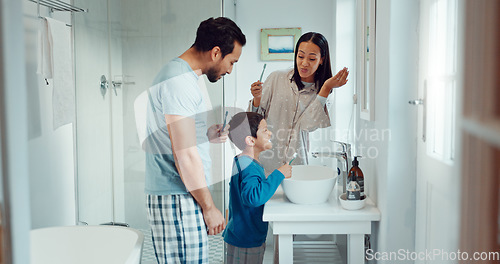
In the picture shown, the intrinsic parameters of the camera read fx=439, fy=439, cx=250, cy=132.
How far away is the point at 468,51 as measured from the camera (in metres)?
0.44

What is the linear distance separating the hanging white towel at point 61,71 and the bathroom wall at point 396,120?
1266mm

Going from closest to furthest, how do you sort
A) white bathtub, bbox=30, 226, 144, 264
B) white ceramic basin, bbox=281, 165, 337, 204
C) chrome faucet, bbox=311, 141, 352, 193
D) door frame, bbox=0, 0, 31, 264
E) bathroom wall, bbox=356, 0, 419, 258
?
1. door frame, bbox=0, 0, 31, 264
2. bathroom wall, bbox=356, 0, 419, 258
3. white bathtub, bbox=30, 226, 144, 264
4. white ceramic basin, bbox=281, 165, 337, 204
5. chrome faucet, bbox=311, 141, 352, 193

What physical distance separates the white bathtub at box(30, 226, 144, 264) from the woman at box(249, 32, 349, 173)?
68 centimetres

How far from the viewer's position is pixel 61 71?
1.84 metres

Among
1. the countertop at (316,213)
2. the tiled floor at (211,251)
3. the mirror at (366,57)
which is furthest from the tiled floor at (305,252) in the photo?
the mirror at (366,57)

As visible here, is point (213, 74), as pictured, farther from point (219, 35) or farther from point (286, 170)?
point (286, 170)

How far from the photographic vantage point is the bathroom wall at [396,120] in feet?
4.64

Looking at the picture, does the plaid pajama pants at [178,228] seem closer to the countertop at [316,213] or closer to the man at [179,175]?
the man at [179,175]

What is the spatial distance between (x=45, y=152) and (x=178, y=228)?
28.9 inches

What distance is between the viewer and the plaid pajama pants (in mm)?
1504

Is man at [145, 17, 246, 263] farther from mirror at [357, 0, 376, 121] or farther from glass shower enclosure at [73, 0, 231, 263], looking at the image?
mirror at [357, 0, 376, 121]

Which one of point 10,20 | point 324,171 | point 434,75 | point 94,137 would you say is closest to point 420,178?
point 434,75

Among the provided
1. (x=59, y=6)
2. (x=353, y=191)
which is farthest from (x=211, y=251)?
(x=59, y=6)

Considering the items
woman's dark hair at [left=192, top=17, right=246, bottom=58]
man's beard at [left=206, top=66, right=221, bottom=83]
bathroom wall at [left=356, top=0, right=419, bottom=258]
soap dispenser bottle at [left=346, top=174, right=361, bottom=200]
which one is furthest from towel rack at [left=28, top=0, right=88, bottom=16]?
soap dispenser bottle at [left=346, top=174, right=361, bottom=200]
